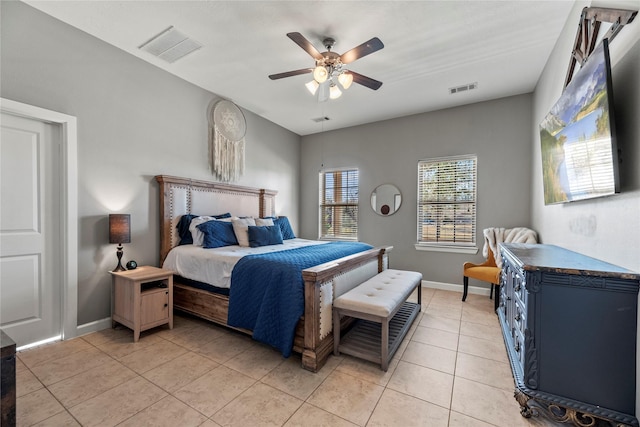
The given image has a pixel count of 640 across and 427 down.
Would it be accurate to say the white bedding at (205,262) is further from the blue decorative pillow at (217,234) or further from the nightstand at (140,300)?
the nightstand at (140,300)

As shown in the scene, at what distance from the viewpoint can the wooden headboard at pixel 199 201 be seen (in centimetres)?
323

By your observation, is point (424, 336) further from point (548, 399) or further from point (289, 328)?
point (289, 328)

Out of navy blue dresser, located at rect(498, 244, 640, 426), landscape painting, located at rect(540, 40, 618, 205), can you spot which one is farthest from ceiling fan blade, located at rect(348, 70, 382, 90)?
navy blue dresser, located at rect(498, 244, 640, 426)

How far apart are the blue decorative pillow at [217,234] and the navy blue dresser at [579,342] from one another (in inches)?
117

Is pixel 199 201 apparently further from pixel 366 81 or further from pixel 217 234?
pixel 366 81

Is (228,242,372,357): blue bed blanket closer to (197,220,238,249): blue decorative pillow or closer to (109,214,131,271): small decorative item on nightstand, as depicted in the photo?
(197,220,238,249): blue decorative pillow

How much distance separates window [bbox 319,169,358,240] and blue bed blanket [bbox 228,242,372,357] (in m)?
2.74

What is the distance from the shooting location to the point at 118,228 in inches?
104

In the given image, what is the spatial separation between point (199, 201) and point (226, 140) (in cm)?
106

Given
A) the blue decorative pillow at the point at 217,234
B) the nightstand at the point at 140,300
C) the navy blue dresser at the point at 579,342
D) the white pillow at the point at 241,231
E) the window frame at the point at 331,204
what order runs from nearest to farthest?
the navy blue dresser at the point at 579,342, the nightstand at the point at 140,300, the blue decorative pillow at the point at 217,234, the white pillow at the point at 241,231, the window frame at the point at 331,204

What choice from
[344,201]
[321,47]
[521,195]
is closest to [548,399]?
[521,195]

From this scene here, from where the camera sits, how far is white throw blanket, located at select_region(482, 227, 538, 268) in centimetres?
323

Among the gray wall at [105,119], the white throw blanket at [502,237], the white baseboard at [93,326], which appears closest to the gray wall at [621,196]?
the white throw blanket at [502,237]

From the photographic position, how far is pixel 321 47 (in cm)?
273
